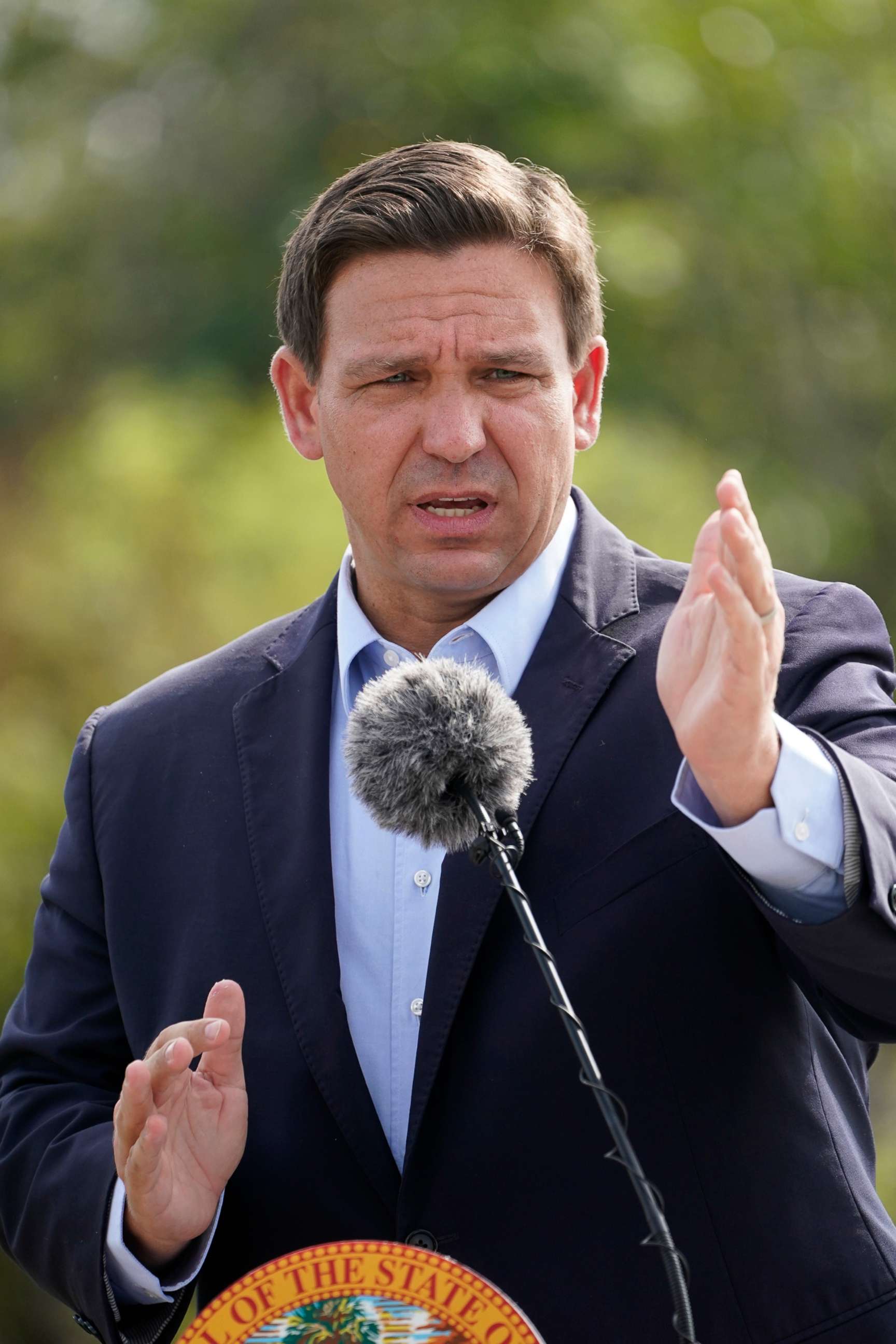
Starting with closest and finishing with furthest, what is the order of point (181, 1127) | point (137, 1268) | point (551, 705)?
1. point (181, 1127)
2. point (137, 1268)
3. point (551, 705)

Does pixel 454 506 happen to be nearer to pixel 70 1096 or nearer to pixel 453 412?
pixel 453 412

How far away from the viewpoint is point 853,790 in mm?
1795

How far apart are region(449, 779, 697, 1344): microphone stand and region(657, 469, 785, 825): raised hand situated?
0.85 ft

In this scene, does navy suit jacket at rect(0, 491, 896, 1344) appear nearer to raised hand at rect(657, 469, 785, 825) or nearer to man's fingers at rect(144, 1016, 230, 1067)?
raised hand at rect(657, 469, 785, 825)

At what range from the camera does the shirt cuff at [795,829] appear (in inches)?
69.1

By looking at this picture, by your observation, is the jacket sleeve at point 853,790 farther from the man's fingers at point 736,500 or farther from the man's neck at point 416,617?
the man's neck at point 416,617

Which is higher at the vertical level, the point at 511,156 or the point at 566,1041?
the point at 511,156

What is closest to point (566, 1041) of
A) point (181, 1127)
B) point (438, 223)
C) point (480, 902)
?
point (480, 902)

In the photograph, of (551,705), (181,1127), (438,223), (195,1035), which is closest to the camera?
(195,1035)

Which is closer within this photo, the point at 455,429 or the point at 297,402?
the point at 455,429

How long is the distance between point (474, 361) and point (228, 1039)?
1.12 meters

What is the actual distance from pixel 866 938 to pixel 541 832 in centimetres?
63

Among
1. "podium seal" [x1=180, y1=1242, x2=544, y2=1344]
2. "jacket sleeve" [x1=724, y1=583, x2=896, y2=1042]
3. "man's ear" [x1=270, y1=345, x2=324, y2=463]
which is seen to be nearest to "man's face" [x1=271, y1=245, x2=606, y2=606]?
"man's ear" [x1=270, y1=345, x2=324, y2=463]

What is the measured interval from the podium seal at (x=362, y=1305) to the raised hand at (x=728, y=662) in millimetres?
592
